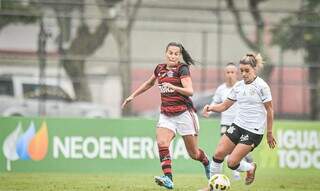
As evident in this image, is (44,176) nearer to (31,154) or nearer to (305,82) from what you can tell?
(31,154)

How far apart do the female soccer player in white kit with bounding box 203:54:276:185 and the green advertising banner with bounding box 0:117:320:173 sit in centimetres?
678

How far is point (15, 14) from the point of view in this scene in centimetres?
2559

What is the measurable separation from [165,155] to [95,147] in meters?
6.72

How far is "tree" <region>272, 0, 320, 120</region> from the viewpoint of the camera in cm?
2639

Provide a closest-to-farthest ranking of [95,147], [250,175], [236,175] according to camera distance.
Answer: [250,175]
[236,175]
[95,147]

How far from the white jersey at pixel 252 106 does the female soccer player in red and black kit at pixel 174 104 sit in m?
0.76

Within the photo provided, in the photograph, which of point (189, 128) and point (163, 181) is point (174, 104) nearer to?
point (189, 128)

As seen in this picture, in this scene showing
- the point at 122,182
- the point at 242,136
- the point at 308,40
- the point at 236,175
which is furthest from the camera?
the point at 308,40

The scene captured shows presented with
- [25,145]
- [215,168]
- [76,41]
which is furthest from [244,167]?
[76,41]

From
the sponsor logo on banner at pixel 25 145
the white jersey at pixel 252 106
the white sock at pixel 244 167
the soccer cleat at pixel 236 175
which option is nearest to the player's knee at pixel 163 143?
the white jersey at pixel 252 106

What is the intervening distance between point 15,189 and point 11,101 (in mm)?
12025

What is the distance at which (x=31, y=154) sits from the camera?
18625 millimetres

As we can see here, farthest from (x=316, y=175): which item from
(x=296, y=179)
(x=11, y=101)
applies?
(x=11, y=101)

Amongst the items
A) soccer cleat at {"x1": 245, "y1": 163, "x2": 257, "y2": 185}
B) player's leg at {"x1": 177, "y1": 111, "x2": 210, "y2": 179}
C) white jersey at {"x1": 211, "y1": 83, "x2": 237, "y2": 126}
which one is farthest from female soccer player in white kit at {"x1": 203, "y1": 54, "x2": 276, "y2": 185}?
white jersey at {"x1": 211, "y1": 83, "x2": 237, "y2": 126}
